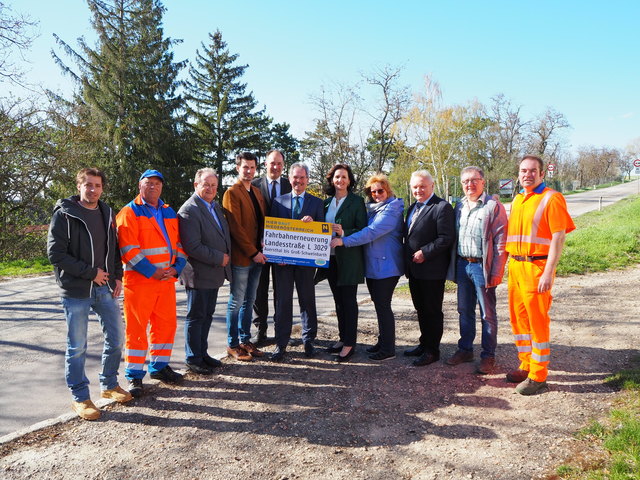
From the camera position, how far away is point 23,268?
1299 centimetres

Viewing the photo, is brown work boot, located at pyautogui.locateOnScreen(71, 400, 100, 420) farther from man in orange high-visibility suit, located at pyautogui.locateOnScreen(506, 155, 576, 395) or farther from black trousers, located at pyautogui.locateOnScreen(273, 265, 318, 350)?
man in orange high-visibility suit, located at pyautogui.locateOnScreen(506, 155, 576, 395)

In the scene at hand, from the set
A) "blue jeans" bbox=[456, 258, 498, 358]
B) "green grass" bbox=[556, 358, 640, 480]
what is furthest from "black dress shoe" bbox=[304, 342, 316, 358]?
"green grass" bbox=[556, 358, 640, 480]

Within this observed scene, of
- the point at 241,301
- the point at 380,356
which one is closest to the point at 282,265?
the point at 241,301

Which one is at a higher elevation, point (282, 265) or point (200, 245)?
point (200, 245)

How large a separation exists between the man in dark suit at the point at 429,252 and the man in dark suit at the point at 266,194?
1746mm

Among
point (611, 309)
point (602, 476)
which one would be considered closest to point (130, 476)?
point (602, 476)

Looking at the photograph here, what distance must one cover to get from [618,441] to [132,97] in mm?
29019

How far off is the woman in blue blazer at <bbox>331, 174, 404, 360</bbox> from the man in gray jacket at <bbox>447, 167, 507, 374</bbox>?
0.70 m

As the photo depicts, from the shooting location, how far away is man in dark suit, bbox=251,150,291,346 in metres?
5.55

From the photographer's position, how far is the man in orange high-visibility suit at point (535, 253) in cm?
409

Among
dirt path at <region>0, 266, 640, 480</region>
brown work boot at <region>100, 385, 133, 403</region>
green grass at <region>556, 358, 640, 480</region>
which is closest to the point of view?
green grass at <region>556, 358, 640, 480</region>

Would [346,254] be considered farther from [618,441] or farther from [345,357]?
[618,441]

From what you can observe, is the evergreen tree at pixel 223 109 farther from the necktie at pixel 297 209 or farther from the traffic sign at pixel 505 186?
the necktie at pixel 297 209

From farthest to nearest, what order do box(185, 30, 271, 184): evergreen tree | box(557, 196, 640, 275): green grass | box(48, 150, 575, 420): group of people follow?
1. box(185, 30, 271, 184): evergreen tree
2. box(557, 196, 640, 275): green grass
3. box(48, 150, 575, 420): group of people
